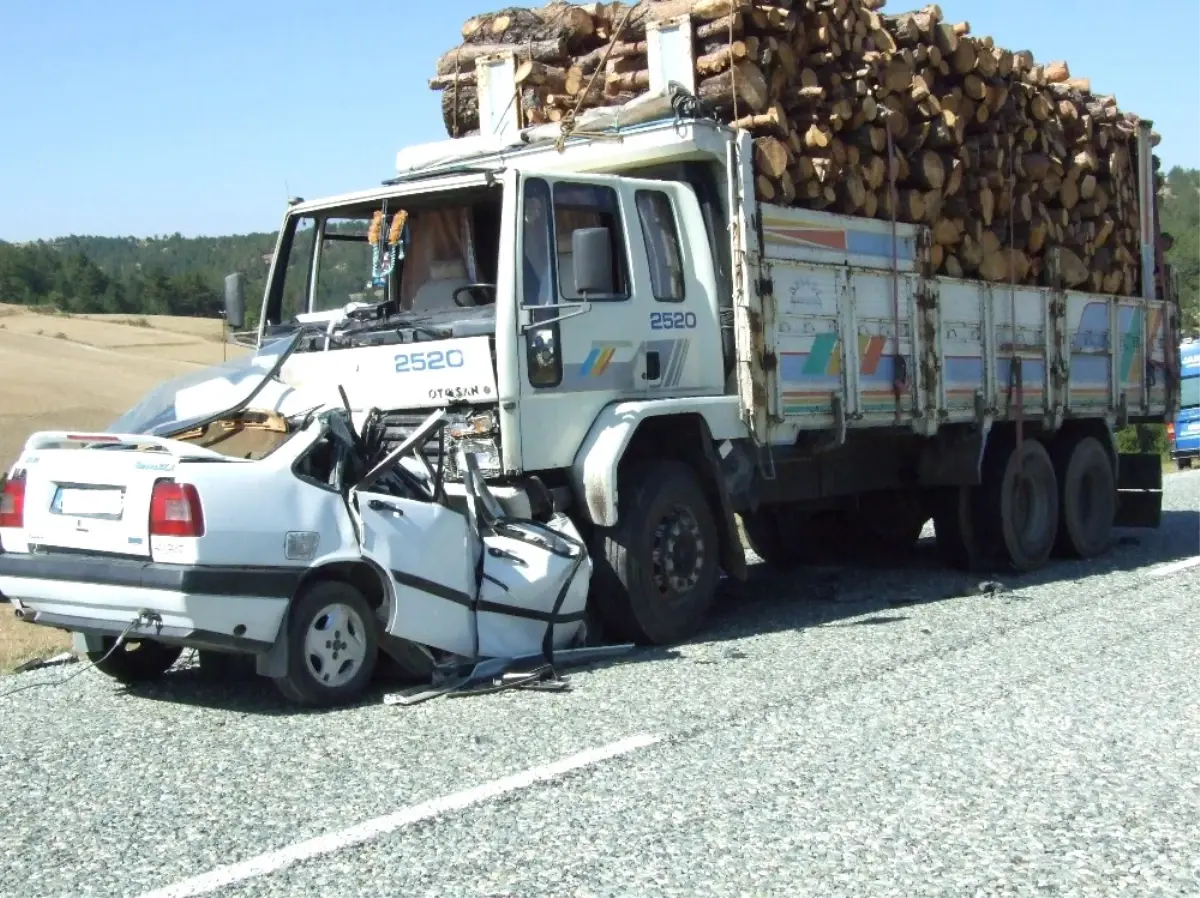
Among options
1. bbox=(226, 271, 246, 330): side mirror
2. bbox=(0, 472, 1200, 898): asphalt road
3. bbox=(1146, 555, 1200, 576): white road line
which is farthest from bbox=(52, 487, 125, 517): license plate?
bbox=(1146, 555, 1200, 576): white road line

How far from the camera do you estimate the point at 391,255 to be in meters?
8.57

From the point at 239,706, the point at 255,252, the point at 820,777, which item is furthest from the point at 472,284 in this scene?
the point at 820,777

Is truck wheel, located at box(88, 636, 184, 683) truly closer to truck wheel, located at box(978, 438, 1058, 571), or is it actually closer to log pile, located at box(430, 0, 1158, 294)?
log pile, located at box(430, 0, 1158, 294)

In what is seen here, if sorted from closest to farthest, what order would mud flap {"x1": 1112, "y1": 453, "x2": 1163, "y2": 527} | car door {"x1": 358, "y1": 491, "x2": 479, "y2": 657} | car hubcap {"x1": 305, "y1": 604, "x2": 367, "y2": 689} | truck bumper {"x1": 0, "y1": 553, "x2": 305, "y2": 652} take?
truck bumper {"x1": 0, "y1": 553, "x2": 305, "y2": 652}
car hubcap {"x1": 305, "y1": 604, "x2": 367, "y2": 689}
car door {"x1": 358, "y1": 491, "x2": 479, "y2": 657}
mud flap {"x1": 1112, "y1": 453, "x2": 1163, "y2": 527}

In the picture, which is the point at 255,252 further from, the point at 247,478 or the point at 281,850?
the point at 281,850

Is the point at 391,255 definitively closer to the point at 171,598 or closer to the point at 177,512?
the point at 177,512

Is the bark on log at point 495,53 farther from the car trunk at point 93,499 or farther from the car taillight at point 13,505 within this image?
the car taillight at point 13,505

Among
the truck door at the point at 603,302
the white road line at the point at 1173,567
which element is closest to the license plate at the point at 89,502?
the truck door at the point at 603,302

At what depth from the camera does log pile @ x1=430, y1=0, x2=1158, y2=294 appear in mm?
9367

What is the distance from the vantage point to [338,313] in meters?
8.73

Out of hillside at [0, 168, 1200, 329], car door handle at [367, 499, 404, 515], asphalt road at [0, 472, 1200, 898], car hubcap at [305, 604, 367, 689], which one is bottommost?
asphalt road at [0, 472, 1200, 898]

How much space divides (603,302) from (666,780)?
3453mm

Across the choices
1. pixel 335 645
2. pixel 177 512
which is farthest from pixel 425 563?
pixel 177 512

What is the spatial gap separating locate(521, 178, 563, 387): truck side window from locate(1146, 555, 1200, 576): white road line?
19.0ft
